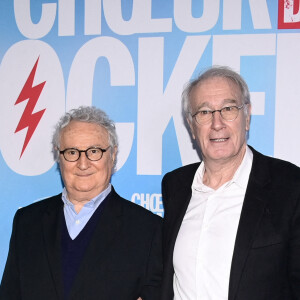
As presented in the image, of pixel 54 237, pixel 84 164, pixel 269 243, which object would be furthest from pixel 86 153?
pixel 269 243

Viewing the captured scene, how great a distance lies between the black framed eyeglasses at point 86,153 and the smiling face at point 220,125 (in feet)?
1.55

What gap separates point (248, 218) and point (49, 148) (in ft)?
5.06

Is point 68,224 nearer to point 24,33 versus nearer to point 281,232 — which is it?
point 281,232

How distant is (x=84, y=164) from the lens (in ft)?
5.66

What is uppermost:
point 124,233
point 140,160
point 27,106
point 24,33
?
point 24,33

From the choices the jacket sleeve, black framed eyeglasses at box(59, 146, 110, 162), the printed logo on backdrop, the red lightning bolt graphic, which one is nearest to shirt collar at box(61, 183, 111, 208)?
black framed eyeglasses at box(59, 146, 110, 162)

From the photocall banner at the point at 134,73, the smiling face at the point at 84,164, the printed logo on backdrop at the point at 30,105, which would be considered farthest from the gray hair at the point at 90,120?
the printed logo on backdrop at the point at 30,105

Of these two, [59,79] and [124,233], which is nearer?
[124,233]

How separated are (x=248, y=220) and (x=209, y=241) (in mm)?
197

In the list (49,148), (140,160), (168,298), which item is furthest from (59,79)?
(168,298)

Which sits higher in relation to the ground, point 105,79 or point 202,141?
point 105,79

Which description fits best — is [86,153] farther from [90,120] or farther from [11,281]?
[11,281]

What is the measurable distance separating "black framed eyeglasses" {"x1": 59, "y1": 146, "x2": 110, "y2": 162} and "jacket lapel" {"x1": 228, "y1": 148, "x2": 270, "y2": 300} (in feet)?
2.28

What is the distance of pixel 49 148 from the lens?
259 cm
